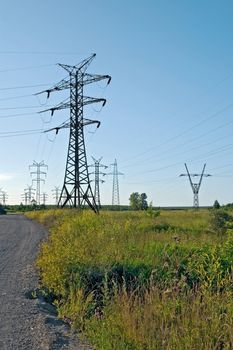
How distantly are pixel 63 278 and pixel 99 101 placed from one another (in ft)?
111

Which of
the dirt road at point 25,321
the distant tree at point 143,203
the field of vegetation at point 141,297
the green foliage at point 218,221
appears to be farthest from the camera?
the distant tree at point 143,203

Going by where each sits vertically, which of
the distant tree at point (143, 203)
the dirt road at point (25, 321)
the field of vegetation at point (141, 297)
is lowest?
the dirt road at point (25, 321)

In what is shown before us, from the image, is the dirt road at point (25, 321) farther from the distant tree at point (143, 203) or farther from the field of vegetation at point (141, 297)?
the distant tree at point (143, 203)

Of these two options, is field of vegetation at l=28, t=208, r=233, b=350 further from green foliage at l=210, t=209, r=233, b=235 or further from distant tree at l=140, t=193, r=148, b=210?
distant tree at l=140, t=193, r=148, b=210

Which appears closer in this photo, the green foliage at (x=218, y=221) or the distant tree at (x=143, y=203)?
the green foliage at (x=218, y=221)

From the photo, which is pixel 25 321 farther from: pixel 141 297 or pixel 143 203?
pixel 143 203

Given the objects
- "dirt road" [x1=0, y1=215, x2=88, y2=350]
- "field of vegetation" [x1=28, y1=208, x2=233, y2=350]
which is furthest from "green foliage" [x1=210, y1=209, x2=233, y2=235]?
"dirt road" [x1=0, y1=215, x2=88, y2=350]

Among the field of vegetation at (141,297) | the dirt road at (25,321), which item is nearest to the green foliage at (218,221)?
the field of vegetation at (141,297)

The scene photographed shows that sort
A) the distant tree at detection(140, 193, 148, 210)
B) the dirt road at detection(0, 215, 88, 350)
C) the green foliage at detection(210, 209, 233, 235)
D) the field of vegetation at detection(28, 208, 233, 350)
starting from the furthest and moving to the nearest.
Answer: the distant tree at detection(140, 193, 148, 210), the green foliage at detection(210, 209, 233, 235), the dirt road at detection(0, 215, 88, 350), the field of vegetation at detection(28, 208, 233, 350)

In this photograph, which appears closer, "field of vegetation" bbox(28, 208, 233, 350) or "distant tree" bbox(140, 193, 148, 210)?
"field of vegetation" bbox(28, 208, 233, 350)

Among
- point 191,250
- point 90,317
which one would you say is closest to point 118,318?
point 90,317

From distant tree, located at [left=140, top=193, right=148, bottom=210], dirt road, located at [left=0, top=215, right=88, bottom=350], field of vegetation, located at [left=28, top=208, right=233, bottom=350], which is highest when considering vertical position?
distant tree, located at [left=140, top=193, right=148, bottom=210]

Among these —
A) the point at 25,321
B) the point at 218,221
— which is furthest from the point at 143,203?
the point at 25,321

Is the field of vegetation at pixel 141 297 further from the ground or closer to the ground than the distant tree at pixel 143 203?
closer to the ground
